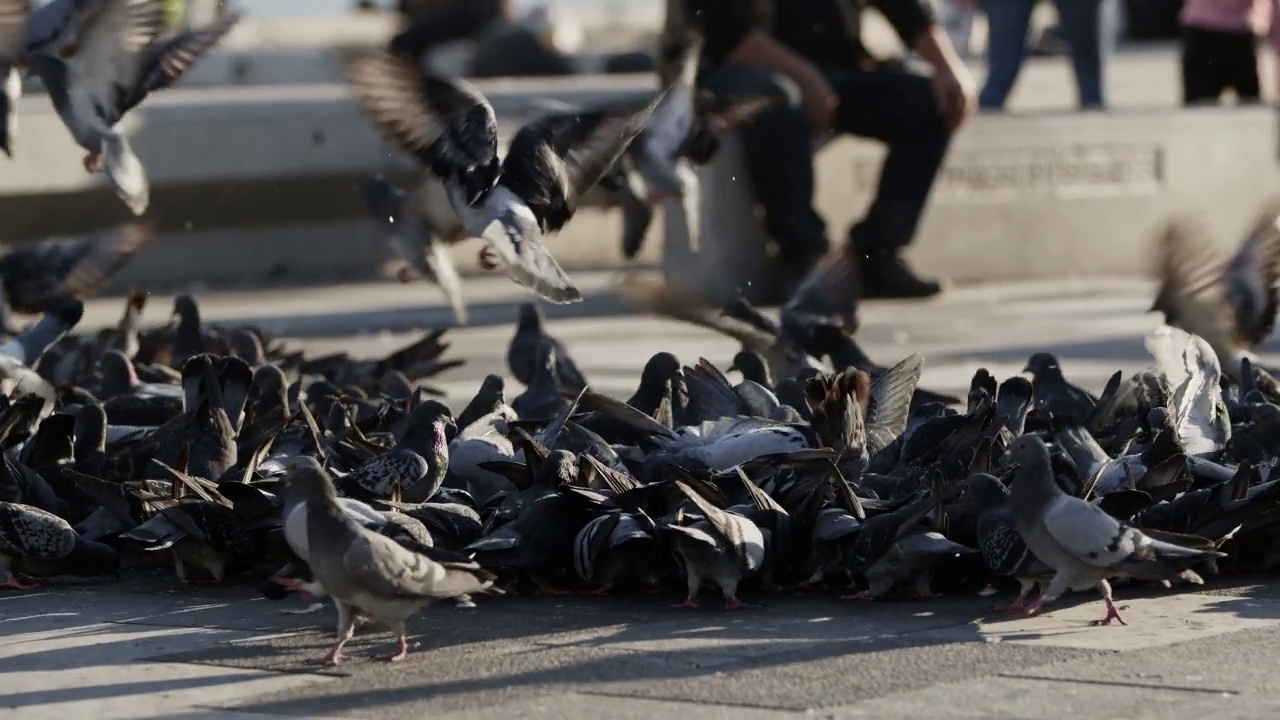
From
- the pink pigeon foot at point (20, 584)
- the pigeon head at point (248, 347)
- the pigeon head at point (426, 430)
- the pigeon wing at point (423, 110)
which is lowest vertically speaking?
the pigeon head at point (248, 347)

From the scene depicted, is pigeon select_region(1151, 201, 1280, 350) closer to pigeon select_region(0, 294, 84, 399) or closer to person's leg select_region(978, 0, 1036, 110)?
pigeon select_region(0, 294, 84, 399)

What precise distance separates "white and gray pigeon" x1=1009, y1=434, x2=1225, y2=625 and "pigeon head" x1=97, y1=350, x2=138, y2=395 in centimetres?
384

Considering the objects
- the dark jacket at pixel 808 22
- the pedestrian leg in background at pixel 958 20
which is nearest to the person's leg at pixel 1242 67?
the dark jacket at pixel 808 22

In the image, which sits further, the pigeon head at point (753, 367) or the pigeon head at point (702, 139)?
the pigeon head at point (702, 139)

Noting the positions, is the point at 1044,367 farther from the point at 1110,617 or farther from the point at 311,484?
the point at 311,484

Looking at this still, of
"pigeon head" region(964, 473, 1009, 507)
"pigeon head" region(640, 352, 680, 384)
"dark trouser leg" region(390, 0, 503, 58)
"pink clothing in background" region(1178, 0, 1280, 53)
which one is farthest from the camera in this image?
"dark trouser leg" region(390, 0, 503, 58)

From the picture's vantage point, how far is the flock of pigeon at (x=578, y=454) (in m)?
5.13

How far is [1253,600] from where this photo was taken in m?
5.30

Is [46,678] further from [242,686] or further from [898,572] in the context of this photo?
[898,572]

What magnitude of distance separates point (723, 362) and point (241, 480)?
172 inches

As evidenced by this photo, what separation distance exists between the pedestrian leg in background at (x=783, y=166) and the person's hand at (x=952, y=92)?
82 cm

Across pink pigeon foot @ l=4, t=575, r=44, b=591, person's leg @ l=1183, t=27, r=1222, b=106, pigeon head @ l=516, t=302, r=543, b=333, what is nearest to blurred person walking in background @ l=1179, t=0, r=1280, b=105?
person's leg @ l=1183, t=27, r=1222, b=106

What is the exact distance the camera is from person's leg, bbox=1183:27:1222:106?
54.3ft

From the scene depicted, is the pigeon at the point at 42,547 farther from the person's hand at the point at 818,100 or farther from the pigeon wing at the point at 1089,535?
the person's hand at the point at 818,100
